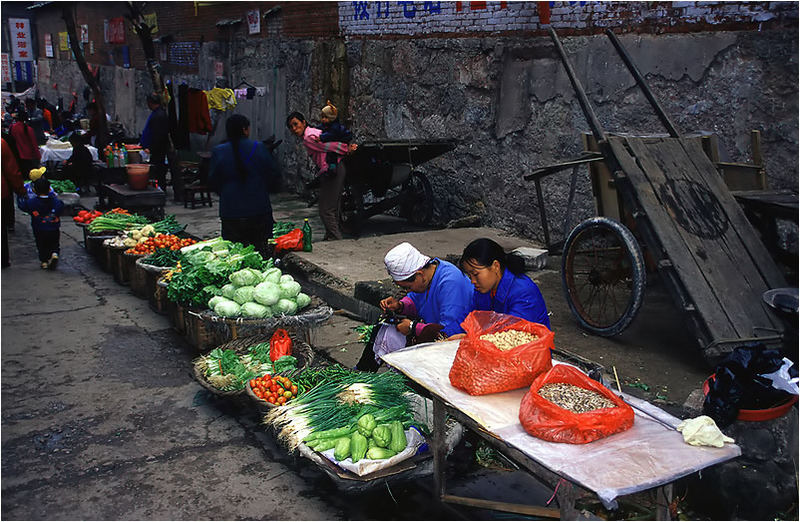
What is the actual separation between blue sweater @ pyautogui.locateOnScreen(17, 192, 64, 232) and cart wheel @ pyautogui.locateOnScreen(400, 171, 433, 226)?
487 centimetres

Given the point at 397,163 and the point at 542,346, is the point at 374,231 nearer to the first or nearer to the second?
the point at 397,163

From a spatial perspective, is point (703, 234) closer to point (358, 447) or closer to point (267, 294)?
point (358, 447)

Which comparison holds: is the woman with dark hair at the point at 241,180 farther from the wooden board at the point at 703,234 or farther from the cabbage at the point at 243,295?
the wooden board at the point at 703,234

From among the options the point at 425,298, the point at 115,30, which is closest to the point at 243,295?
the point at 425,298

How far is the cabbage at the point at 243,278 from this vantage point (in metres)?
6.27

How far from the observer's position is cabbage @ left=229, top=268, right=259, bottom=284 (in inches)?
247

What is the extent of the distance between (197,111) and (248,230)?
26.4 ft

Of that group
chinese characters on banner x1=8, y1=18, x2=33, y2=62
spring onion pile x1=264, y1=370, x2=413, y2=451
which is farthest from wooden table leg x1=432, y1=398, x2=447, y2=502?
chinese characters on banner x1=8, y1=18, x2=33, y2=62

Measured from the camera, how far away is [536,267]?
325 inches

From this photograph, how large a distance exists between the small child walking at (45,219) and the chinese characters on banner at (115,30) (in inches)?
619

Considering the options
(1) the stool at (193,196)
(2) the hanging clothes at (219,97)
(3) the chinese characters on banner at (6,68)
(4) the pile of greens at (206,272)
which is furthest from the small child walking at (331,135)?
(3) the chinese characters on banner at (6,68)

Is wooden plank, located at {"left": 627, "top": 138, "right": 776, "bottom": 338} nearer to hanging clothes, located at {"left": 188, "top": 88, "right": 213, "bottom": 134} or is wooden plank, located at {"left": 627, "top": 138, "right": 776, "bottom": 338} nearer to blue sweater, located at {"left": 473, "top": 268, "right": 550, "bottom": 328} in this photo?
blue sweater, located at {"left": 473, "top": 268, "right": 550, "bottom": 328}

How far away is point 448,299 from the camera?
188 inches

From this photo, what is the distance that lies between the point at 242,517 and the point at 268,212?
4.20 metres
